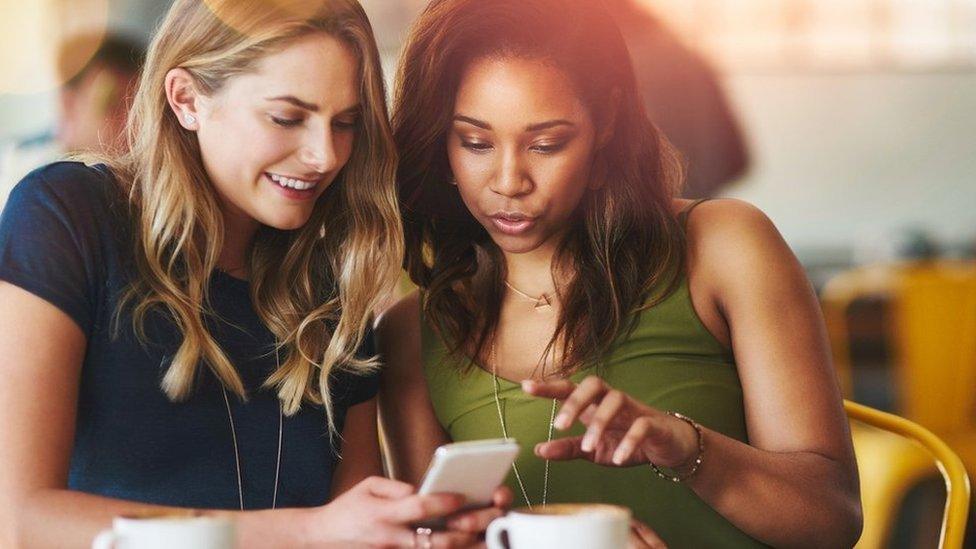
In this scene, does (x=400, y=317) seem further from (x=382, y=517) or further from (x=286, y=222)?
(x=382, y=517)

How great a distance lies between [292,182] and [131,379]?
0.27 m

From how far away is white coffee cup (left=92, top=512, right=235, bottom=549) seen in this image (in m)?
0.80

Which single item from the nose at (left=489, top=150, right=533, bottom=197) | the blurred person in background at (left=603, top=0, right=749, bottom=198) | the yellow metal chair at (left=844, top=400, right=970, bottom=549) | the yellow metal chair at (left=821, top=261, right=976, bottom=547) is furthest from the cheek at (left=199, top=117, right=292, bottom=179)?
the yellow metal chair at (left=821, top=261, right=976, bottom=547)

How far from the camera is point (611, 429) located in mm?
1104

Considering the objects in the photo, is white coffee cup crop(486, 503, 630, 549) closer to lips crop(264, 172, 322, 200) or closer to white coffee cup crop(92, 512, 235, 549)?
white coffee cup crop(92, 512, 235, 549)

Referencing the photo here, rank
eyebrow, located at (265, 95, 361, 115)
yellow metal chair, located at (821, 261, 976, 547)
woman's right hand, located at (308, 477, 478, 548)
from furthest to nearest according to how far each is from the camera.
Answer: yellow metal chair, located at (821, 261, 976, 547) < eyebrow, located at (265, 95, 361, 115) < woman's right hand, located at (308, 477, 478, 548)

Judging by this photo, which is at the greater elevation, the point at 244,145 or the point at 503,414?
the point at 244,145

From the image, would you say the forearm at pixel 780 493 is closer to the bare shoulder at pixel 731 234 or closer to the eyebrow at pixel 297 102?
the bare shoulder at pixel 731 234

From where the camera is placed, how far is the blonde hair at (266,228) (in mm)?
1346

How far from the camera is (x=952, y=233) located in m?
6.06

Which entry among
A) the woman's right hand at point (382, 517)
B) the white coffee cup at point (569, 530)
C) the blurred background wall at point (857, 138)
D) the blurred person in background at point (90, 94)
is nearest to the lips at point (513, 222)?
the woman's right hand at point (382, 517)

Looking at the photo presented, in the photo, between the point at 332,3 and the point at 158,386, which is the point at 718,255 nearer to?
the point at 332,3

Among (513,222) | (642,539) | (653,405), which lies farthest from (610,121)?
(642,539)

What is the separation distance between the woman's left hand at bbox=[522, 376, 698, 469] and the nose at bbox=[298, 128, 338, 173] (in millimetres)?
416
